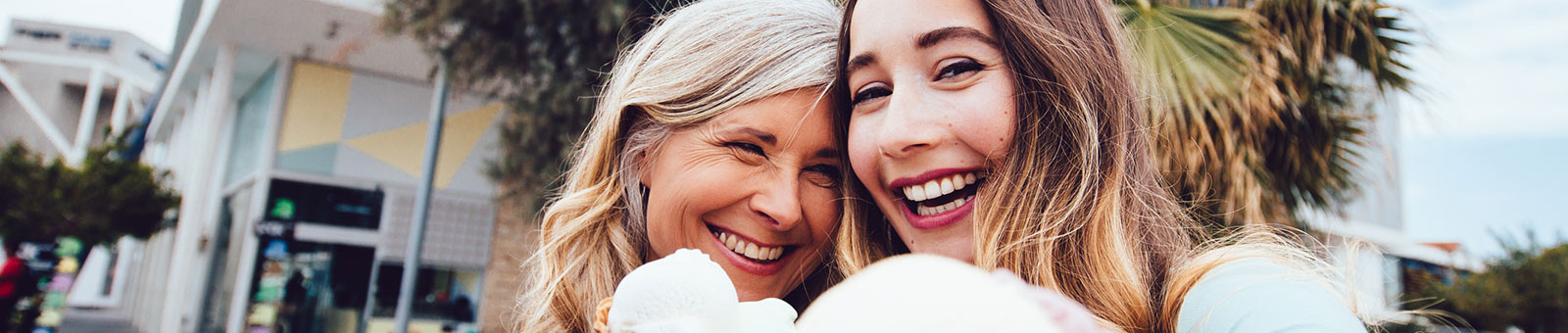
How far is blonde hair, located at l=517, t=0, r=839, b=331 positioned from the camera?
1523mm

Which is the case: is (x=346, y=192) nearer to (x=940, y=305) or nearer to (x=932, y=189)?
(x=932, y=189)

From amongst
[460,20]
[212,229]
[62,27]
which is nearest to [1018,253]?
[460,20]

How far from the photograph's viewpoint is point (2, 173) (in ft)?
36.3

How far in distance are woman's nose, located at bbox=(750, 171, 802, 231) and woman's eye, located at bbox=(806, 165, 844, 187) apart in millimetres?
70

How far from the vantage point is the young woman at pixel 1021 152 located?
1.13 metres

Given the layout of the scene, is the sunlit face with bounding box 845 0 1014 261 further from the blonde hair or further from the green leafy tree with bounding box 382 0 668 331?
the green leafy tree with bounding box 382 0 668 331

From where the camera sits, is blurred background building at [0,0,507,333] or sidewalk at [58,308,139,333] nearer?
blurred background building at [0,0,507,333]

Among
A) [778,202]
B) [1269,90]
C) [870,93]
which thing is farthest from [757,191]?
[1269,90]

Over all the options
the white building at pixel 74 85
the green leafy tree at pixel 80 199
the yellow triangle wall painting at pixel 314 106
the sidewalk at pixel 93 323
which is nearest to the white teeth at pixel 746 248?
the yellow triangle wall painting at pixel 314 106

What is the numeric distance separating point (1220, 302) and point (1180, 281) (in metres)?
0.13

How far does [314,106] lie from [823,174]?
10.7 metres

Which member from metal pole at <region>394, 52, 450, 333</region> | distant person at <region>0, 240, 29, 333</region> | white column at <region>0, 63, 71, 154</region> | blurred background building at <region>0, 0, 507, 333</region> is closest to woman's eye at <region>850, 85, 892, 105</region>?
metal pole at <region>394, 52, 450, 333</region>

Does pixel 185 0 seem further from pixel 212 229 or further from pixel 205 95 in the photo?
pixel 212 229

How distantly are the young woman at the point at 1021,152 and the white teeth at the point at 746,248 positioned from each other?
0.25m
